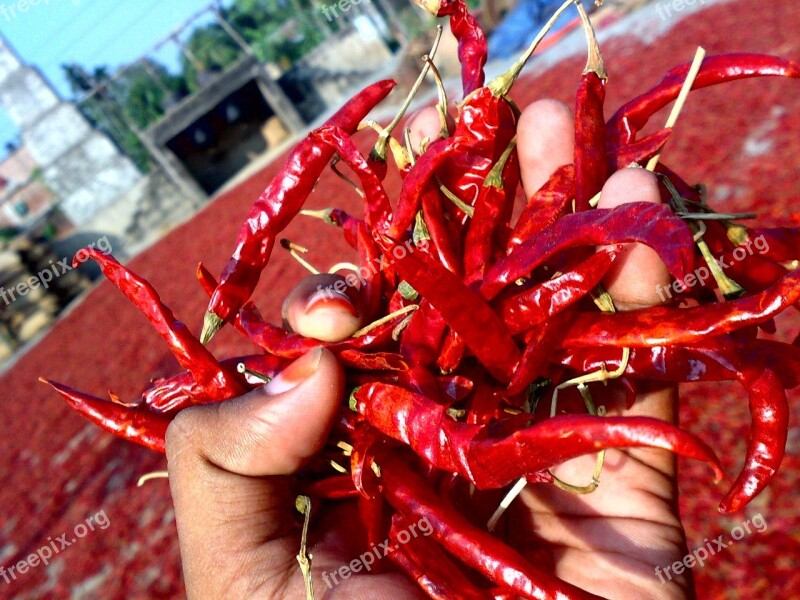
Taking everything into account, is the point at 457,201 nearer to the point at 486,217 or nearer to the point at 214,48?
the point at 486,217

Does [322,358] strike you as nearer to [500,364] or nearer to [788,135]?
[500,364]

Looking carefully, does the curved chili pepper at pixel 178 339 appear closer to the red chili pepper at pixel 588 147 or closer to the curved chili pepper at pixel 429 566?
the curved chili pepper at pixel 429 566

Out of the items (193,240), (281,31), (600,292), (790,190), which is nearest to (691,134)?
(790,190)

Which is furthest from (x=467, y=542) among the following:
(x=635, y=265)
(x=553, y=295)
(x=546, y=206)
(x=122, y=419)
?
(x=122, y=419)

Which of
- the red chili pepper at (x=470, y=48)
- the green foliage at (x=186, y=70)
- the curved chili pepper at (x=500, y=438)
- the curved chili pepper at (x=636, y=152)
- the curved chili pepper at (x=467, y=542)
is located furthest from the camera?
the green foliage at (x=186, y=70)

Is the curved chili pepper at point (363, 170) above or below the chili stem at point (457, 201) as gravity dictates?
above

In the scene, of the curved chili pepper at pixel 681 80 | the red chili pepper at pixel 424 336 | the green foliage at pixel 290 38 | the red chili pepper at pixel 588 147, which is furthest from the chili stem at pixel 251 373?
the green foliage at pixel 290 38

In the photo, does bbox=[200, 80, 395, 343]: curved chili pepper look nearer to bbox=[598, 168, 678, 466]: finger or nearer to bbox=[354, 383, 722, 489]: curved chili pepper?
bbox=[354, 383, 722, 489]: curved chili pepper

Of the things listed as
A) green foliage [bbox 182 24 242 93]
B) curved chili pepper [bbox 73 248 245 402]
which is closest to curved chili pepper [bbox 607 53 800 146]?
curved chili pepper [bbox 73 248 245 402]
